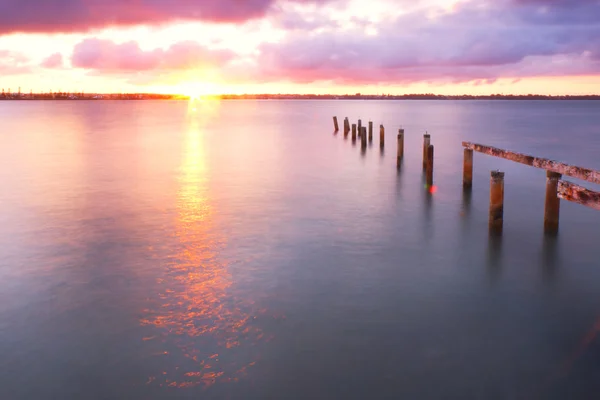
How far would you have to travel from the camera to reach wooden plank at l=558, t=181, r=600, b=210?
619 centimetres

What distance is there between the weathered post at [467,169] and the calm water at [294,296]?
1.69 feet

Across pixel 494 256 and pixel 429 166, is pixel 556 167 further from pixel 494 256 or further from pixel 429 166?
pixel 429 166

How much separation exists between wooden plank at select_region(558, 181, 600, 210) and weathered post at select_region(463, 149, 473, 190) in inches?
310

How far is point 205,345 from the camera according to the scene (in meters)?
6.08

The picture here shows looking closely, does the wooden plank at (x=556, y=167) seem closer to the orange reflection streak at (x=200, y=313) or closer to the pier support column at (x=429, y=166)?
the pier support column at (x=429, y=166)

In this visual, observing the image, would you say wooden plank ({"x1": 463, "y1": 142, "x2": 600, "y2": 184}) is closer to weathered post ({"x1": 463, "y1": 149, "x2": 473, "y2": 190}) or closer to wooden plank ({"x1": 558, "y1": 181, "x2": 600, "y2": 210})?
wooden plank ({"x1": 558, "y1": 181, "x2": 600, "y2": 210})

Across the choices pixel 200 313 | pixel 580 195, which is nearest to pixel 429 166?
pixel 580 195

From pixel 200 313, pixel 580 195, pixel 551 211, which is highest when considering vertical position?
pixel 580 195

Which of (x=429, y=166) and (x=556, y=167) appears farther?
(x=429, y=166)

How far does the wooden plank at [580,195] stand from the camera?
20.3 feet

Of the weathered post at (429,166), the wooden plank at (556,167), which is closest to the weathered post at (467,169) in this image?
the weathered post at (429,166)

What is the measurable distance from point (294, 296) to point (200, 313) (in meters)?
1.37

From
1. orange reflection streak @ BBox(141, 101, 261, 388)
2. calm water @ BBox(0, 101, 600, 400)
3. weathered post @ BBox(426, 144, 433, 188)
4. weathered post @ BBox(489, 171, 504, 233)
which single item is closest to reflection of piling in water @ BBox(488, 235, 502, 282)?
calm water @ BBox(0, 101, 600, 400)

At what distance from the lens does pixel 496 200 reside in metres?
10.6
